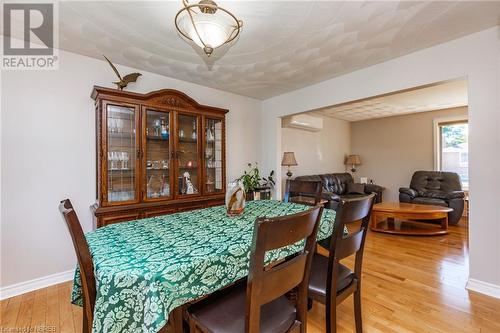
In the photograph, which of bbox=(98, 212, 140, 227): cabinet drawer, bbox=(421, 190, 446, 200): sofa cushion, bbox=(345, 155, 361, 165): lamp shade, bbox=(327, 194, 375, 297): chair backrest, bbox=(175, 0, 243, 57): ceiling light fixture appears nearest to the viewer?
bbox=(327, 194, 375, 297): chair backrest

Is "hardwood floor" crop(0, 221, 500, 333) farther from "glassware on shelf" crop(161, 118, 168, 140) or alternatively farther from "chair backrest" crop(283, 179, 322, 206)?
"glassware on shelf" crop(161, 118, 168, 140)

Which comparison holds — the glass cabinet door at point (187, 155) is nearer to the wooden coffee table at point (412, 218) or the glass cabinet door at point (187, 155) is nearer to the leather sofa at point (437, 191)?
the wooden coffee table at point (412, 218)

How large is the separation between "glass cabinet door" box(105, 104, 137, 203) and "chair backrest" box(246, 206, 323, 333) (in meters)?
2.03

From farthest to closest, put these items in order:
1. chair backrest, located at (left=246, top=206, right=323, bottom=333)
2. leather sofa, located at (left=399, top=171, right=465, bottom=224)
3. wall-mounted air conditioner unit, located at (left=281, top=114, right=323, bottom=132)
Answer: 1. wall-mounted air conditioner unit, located at (left=281, top=114, right=323, bottom=132)
2. leather sofa, located at (left=399, top=171, right=465, bottom=224)
3. chair backrest, located at (left=246, top=206, right=323, bottom=333)

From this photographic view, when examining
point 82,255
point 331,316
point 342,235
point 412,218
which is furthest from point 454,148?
point 82,255

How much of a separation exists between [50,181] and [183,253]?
7.04ft

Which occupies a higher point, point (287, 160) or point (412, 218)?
point (287, 160)

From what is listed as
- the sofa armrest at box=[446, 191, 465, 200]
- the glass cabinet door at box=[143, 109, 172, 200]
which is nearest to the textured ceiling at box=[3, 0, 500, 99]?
the glass cabinet door at box=[143, 109, 172, 200]

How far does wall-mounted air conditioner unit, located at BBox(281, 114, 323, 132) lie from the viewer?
4.75 metres

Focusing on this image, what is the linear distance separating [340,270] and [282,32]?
6.61ft

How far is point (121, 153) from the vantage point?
101 inches

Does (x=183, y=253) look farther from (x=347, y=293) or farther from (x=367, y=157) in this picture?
(x=367, y=157)

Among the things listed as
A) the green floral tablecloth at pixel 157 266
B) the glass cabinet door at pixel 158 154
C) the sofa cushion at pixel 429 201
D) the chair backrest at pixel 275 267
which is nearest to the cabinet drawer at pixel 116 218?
the glass cabinet door at pixel 158 154

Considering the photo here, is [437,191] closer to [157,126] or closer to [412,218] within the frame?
[412,218]
